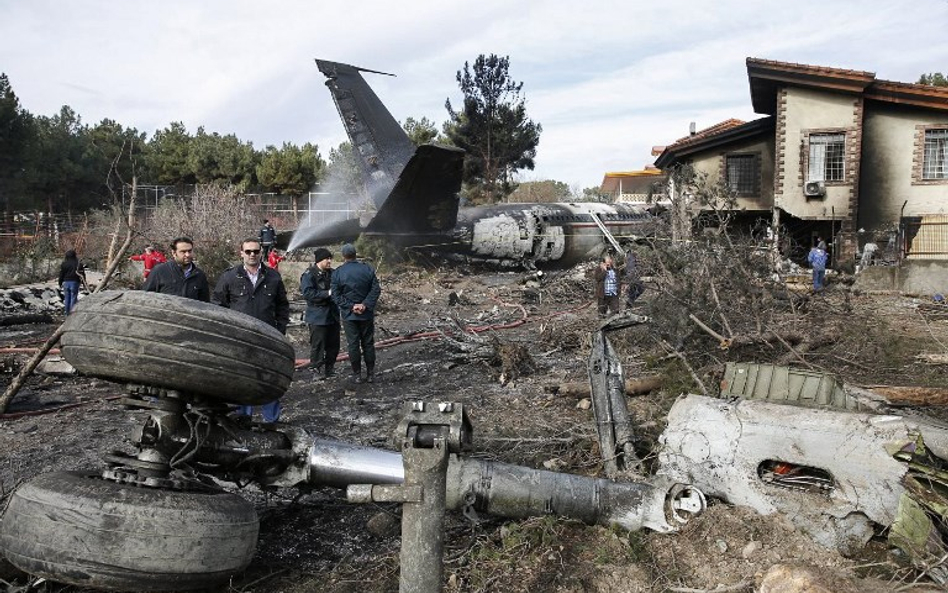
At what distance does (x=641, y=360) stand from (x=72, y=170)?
30.5 m

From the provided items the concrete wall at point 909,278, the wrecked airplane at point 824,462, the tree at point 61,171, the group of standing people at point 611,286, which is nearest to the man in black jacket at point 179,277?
the wrecked airplane at point 824,462

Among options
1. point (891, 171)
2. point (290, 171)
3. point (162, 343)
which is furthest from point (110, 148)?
point (162, 343)

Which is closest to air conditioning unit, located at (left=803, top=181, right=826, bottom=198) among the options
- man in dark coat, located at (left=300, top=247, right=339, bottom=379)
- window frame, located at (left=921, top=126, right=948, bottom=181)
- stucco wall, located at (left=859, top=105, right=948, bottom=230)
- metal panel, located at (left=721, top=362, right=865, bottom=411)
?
stucco wall, located at (left=859, top=105, right=948, bottom=230)

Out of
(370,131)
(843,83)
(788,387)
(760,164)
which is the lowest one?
(788,387)

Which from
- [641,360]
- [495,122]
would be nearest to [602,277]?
[641,360]

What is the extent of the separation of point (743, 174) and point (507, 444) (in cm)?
1898

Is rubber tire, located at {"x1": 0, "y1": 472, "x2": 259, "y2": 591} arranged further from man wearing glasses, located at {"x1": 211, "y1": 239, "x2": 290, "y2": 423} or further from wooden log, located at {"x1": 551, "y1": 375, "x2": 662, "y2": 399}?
wooden log, located at {"x1": 551, "y1": 375, "x2": 662, "y2": 399}

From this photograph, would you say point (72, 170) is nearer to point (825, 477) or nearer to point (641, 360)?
point (641, 360)

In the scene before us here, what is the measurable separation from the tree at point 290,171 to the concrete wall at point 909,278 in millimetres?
27613

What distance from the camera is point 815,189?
19.3 metres

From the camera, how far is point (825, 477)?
3629 mm

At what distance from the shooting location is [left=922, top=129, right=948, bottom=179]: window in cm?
1806

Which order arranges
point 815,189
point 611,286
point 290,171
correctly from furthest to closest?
point 290,171 → point 815,189 → point 611,286

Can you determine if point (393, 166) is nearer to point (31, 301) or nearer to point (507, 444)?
point (31, 301)
